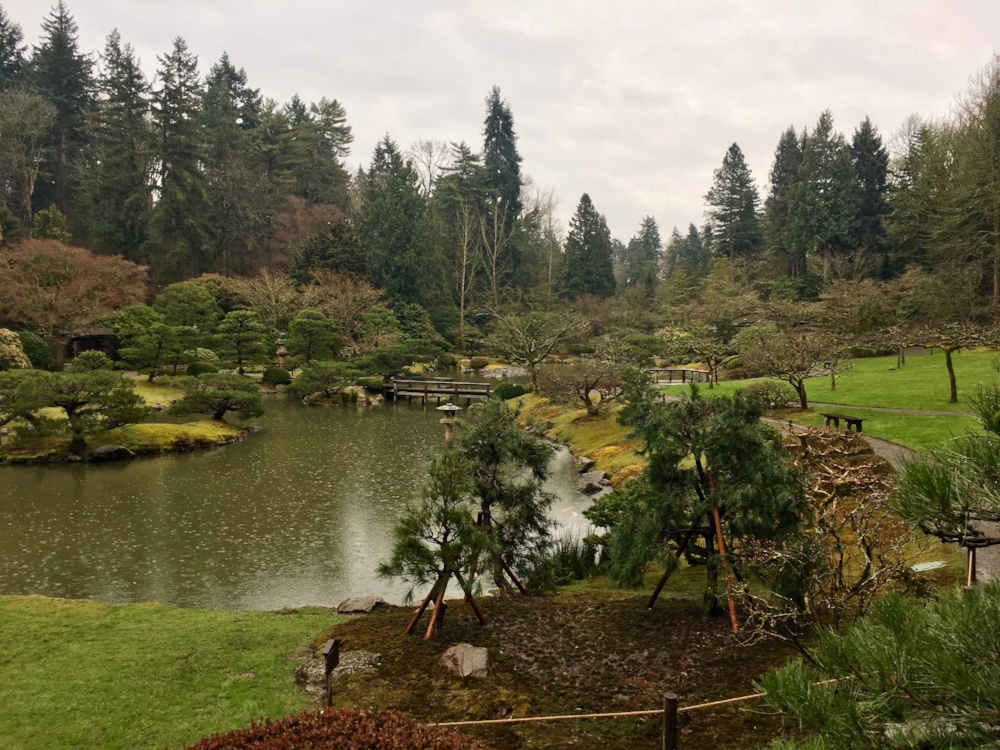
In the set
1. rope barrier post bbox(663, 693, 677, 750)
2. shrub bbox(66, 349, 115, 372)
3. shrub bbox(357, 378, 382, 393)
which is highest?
shrub bbox(66, 349, 115, 372)

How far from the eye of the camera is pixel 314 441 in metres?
20.4

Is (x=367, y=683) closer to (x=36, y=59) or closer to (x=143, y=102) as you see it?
(x=143, y=102)

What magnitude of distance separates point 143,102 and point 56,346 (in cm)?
2190

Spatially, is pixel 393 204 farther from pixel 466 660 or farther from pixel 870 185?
pixel 466 660

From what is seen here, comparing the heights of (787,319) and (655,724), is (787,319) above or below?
above

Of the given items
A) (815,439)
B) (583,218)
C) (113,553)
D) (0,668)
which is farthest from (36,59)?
(815,439)

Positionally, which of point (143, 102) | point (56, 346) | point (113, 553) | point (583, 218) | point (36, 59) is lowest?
point (113, 553)

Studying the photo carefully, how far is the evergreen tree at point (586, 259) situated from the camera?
5347 cm

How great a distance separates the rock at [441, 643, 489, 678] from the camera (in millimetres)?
6051

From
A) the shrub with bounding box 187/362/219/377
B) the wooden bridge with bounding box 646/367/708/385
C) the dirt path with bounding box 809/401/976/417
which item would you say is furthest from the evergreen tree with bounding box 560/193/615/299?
the dirt path with bounding box 809/401/976/417

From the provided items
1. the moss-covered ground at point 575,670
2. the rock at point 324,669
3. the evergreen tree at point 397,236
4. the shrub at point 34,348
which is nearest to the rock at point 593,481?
the moss-covered ground at point 575,670

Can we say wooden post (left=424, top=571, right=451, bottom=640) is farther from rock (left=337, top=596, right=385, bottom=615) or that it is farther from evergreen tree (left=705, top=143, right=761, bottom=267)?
evergreen tree (left=705, top=143, right=761, bottom=267)

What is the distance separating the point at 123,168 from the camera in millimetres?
40781

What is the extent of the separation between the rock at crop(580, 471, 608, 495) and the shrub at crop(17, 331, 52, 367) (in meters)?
23.6
